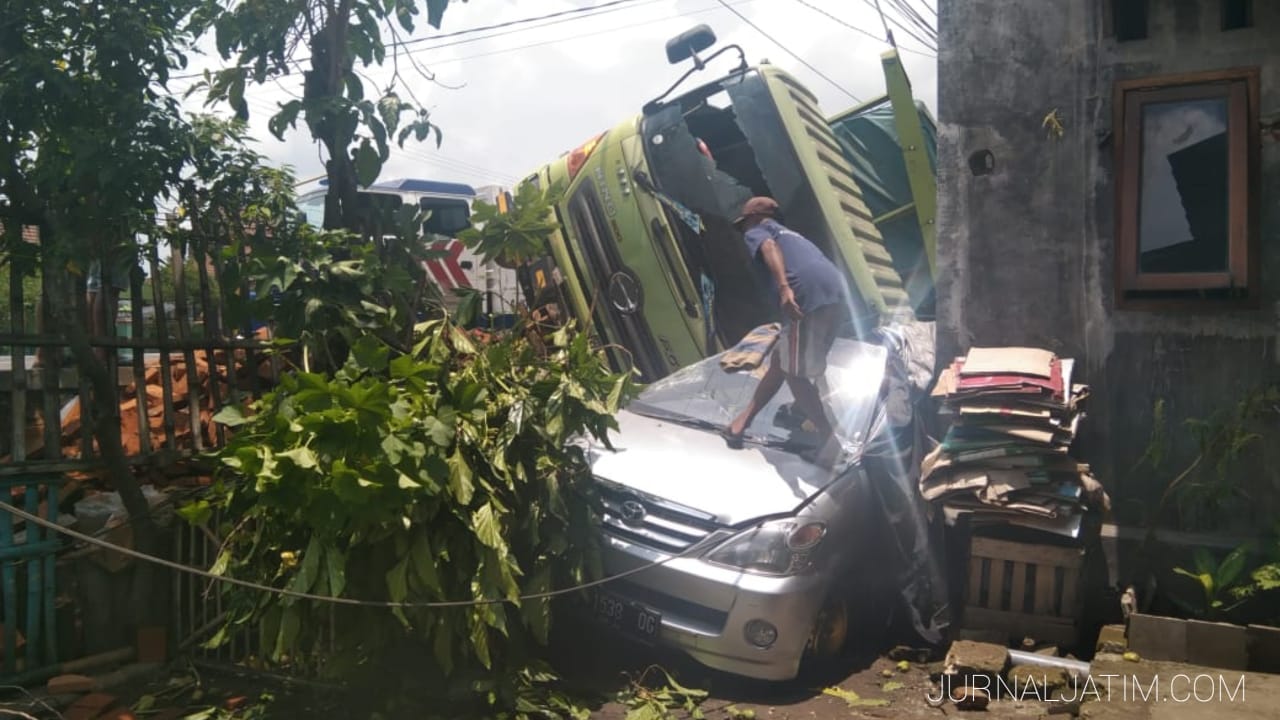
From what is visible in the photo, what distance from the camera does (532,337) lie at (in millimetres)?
5332

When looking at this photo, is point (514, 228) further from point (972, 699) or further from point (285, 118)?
point (972, 699)

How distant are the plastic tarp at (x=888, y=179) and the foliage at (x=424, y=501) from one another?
4.70 meters

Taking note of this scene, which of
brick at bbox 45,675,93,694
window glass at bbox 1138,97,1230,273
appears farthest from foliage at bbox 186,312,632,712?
window glass at bbox 1138,97,1230,273

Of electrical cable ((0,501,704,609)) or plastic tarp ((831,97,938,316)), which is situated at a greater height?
plastic tarp ((831,97,938,316))

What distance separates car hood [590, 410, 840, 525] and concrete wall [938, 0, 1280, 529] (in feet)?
5.17

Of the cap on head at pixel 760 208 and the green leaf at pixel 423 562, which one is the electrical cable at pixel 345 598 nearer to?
the green leaf at pixel 423 562

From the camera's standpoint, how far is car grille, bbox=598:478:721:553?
492 centimetres

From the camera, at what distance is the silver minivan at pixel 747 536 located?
4734mm

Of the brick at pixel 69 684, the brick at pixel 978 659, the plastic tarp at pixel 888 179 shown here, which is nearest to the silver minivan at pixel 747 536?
the brick at pixel 978 659

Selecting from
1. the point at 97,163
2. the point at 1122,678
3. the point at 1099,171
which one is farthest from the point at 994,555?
the point at 97,163

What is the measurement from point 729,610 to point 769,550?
0.34m

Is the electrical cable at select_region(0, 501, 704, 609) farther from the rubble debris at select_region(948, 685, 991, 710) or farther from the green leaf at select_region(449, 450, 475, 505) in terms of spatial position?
the rubble debris at select_region(948, 685, 991, 710)

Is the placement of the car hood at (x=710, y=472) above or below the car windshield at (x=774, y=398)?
below

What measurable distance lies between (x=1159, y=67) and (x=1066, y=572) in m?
2.87
